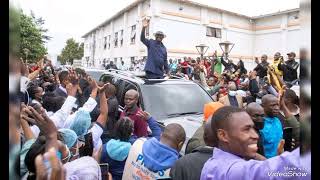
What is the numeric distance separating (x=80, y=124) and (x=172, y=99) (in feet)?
7.42

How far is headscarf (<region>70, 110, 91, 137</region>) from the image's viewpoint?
9.40ft

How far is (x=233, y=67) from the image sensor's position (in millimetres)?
7195

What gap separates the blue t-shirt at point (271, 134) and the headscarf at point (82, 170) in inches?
54.3

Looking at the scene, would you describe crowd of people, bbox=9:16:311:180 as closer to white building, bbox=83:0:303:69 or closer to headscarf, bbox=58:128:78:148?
headscarf, bbox=58:128:78:148

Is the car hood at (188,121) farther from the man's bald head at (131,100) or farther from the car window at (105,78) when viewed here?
the car window at (105,78)

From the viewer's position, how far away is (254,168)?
4.34ft

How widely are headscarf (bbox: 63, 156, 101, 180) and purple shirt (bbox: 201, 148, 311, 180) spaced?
2.11 ft

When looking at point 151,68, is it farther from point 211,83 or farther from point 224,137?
point 224,137

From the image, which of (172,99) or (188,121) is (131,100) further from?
(172,99)

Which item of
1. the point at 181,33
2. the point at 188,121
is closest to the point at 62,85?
the point at 188,121

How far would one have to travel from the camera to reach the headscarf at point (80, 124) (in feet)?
9.40

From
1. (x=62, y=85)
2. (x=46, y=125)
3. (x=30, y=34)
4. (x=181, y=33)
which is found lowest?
(x=46, y=125)

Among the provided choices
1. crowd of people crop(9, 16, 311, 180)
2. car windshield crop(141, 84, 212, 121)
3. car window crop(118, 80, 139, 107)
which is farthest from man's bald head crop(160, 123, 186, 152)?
car window crop(118, 80, 139, 107)

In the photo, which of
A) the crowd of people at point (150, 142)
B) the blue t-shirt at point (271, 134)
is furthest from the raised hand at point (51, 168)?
the blue t-shirt at point (271, 134)
